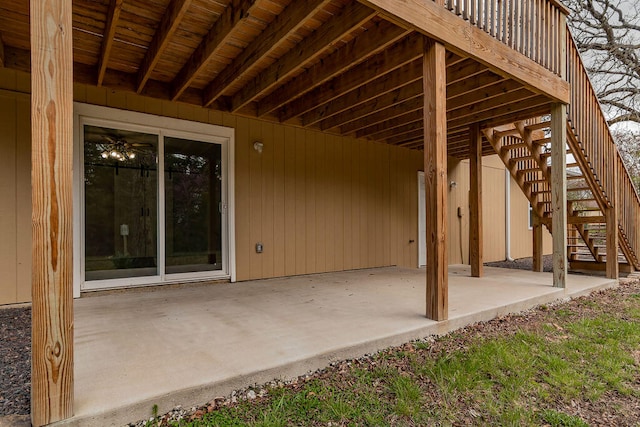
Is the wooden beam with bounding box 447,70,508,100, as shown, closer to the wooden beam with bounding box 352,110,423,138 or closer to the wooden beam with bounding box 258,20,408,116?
the wooden beam with bounding box 352,110,423,138

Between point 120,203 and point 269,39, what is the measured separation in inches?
97.6

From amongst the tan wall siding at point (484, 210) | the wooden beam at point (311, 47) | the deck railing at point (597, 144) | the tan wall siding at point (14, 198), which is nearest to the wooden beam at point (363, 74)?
the wooden beam at point (311, 47)

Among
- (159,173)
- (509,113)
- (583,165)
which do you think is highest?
(509,113)

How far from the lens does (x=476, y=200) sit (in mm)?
4980

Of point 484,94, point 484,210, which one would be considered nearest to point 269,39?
point 484,94

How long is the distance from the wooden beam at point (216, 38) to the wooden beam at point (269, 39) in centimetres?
29

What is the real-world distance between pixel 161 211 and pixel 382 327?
9.59 feet

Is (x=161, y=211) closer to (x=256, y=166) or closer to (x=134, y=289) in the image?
(x=134, y=289)

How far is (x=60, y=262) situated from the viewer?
A: 4.72 feet

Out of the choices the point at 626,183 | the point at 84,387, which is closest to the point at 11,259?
the point at 84,387

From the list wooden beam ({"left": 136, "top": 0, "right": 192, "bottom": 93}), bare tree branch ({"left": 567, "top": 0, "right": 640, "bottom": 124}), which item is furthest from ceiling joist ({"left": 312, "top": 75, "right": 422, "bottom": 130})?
bare tree branch ({"left": 567, "top": 0, "right": 640, "bottom": 124})

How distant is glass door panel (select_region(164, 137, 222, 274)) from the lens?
166 inches

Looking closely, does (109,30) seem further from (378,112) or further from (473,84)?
(473,84)

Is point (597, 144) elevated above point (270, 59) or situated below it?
below
